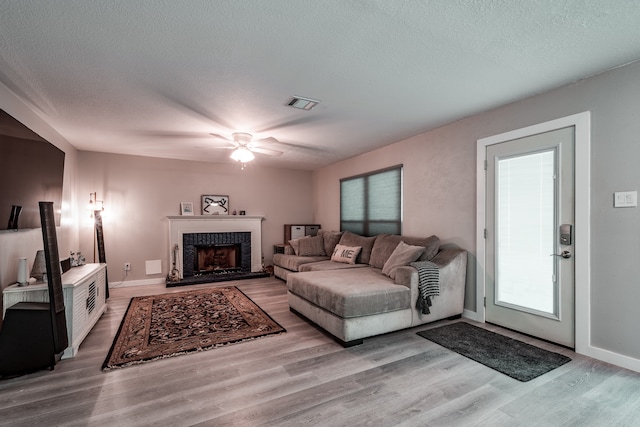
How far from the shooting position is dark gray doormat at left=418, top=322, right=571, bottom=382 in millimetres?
2330

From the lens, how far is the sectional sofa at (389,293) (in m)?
2.79

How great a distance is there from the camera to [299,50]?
2102 mm

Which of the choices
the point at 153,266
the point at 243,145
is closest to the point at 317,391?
the point at 243,145

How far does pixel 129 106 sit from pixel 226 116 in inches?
38.6

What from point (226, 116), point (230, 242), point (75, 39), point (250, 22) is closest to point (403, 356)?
point (250, 22)

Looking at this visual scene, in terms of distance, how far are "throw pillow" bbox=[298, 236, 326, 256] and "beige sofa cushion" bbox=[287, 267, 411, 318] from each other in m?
2.12

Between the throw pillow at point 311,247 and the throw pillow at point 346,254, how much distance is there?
1.95 ft

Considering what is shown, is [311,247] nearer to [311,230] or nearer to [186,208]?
[311,230]

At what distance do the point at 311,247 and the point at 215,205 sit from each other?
2.22 meters

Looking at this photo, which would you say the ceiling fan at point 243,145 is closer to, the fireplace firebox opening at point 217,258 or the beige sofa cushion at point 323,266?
the beige sofa cushion at point 323,266

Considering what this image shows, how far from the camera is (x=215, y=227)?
5992 mm

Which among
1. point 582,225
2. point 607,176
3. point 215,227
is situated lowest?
point 215,227

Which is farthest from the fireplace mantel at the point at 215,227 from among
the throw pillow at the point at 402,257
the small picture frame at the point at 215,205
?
the throw pillow at the point at 402,257

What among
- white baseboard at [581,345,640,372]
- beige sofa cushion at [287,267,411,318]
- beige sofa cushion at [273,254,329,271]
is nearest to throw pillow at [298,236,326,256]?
beige sofa cushion at [273,254,329,271]
